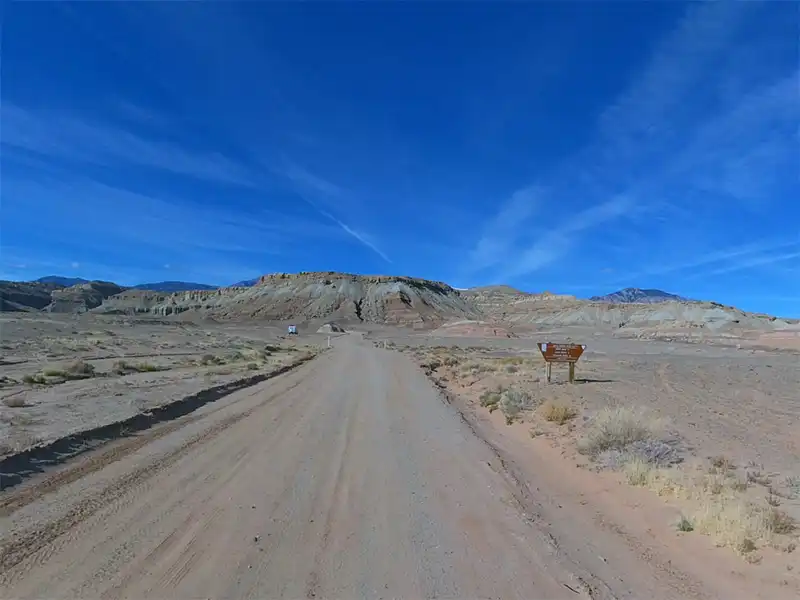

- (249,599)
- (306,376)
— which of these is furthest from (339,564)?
(306,376)

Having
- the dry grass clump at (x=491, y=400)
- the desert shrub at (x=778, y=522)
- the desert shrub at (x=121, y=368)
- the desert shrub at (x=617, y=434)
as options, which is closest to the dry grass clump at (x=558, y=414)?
the desert shrub at (x=617, y=434)

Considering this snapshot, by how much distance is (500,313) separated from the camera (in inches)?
7279

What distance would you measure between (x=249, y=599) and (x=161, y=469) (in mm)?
4327

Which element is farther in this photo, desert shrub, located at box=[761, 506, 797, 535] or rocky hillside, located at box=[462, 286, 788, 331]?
rocky hillside, located at box=[462, 286, 788, 331]

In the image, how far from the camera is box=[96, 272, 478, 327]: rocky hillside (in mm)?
146250

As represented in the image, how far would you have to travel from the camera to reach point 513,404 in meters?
15.0

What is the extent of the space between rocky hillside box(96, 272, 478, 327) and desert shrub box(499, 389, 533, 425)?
385 ft

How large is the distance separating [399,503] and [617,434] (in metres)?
5.20

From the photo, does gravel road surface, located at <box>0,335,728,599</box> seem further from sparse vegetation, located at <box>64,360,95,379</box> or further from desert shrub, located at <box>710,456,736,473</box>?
sparse vegetation, located at <box>64,360,95,379</box>

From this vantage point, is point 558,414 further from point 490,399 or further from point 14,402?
point 14,402

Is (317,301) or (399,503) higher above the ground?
(317,301)

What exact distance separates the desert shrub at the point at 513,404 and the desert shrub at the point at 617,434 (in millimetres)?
3630

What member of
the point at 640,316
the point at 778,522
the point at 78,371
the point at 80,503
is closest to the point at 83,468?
the point at 80,503

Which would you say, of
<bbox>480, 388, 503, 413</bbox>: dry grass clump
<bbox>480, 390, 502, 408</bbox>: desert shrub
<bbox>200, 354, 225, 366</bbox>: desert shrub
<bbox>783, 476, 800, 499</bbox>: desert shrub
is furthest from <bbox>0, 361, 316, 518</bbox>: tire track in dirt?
<bbox>200, 354, 225, 366</bbox>: desert shrub
